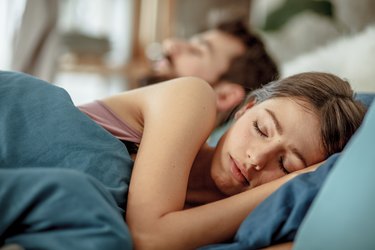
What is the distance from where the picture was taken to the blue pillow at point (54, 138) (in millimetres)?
832

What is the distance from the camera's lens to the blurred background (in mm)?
1515

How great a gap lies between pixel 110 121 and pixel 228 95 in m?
0.74

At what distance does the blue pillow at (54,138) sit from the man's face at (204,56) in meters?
0.91

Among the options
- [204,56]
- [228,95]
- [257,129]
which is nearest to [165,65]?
[204,56]

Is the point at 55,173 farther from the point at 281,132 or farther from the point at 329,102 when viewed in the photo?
the point at 329,102

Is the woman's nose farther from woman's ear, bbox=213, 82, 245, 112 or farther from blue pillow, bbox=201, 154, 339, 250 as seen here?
woman's ear, bbox=213, 82, 245, 112

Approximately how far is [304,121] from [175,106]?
24cm

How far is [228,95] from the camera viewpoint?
168 cm

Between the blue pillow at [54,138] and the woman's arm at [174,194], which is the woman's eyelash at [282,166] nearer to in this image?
the woman's arm at [174,194]

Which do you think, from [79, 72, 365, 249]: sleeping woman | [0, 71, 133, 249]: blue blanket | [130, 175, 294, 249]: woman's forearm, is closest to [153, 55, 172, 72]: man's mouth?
[79, 72, 365, 249]: sleeping woman

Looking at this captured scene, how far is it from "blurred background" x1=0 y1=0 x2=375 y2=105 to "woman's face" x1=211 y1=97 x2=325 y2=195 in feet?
1.66

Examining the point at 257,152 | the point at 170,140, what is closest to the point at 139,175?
the point at 170,140

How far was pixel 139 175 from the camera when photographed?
0.84 meters

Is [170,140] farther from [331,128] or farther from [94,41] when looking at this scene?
[94,41]
